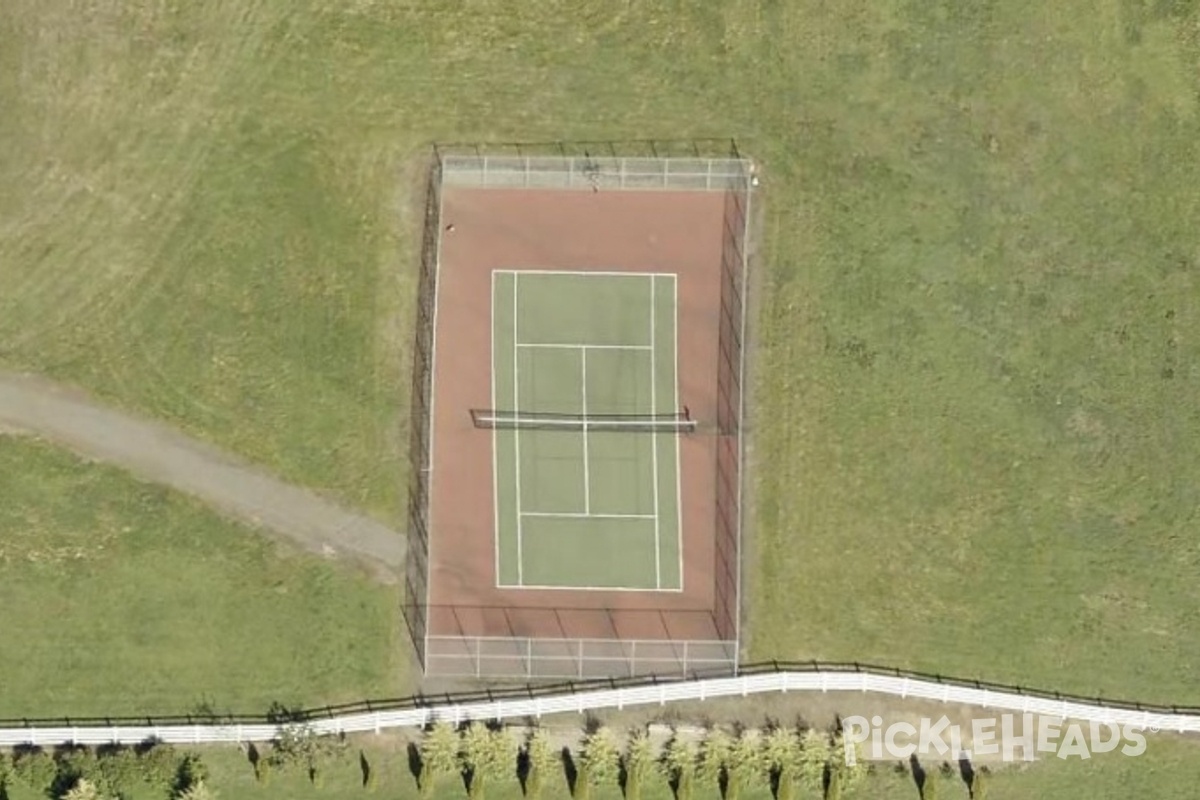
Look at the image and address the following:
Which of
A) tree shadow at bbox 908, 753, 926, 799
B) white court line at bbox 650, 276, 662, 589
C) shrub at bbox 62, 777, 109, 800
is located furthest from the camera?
tree shadow at bbox 908, 753, 926, 799

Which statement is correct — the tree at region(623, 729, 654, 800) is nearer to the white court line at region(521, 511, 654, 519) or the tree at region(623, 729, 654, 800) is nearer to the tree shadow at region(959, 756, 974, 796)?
the white court line at region(521, 511, 654, 519)

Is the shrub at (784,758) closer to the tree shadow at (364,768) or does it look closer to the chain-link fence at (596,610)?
the chain-link fence at (596,610)

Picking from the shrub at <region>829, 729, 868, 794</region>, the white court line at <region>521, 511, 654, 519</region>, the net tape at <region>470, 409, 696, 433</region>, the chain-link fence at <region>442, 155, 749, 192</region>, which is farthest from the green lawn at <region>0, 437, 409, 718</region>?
the shrub at <region>829, 729, 868, 794</region>

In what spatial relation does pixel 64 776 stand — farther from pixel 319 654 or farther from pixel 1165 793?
pixel 1165 793

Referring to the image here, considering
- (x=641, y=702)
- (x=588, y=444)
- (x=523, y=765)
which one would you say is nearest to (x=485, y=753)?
(x=523, y=765)

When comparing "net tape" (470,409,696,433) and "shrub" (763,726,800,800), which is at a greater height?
"net tape" (470,409,696,433)

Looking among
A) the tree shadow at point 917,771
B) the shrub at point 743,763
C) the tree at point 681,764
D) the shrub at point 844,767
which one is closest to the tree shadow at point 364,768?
the tree at point 681,764

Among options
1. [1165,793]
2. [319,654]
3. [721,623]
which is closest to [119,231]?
[319,654]
